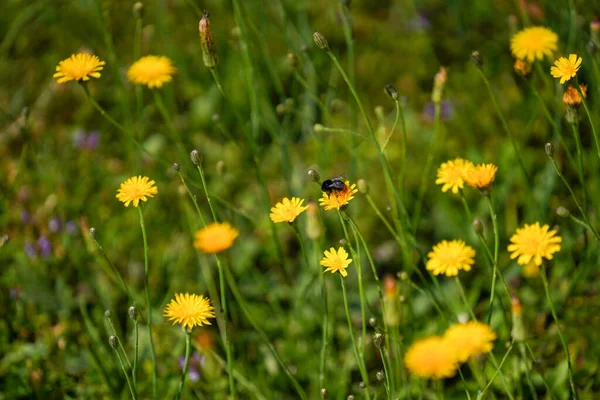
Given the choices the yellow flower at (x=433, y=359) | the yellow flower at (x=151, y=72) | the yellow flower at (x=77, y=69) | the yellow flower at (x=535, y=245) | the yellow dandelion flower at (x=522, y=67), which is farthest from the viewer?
the yellow flower at (x=151, y=72)

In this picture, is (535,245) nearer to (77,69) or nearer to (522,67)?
(522,67)

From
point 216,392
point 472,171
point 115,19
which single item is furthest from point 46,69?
point 472,171

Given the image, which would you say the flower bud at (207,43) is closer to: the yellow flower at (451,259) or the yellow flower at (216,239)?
the yellow flower at (216,239)

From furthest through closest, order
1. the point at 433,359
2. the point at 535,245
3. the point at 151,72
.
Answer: the point at 151,72
the point at 535,245
the point at 433,359

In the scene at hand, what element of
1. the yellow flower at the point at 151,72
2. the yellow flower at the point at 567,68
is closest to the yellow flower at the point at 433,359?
the yellow flower at the point at 567,68

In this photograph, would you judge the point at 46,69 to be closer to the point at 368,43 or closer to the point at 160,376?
the point at 368,43

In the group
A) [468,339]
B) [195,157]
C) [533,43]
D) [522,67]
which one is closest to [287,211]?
[195,157]

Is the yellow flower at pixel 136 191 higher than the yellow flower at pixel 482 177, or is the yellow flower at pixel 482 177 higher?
the yellow flower at pixel 136 191
